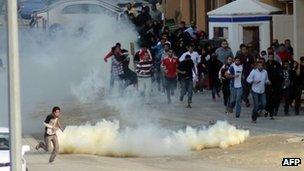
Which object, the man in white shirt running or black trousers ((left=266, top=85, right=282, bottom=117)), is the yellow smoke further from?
the man in white shirt running

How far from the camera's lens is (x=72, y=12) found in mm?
43438

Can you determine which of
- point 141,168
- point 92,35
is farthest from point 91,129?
point 92,35

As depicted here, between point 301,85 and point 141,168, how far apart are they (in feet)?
23.0

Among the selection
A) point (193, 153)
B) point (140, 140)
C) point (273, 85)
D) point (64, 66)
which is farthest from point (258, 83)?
point (64, 66)

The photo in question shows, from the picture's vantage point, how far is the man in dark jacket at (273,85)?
21844 mm

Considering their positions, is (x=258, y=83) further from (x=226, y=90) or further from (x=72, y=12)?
(x=72, y=12)

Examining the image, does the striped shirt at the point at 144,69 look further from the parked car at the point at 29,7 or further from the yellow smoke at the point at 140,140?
the parked car at the point at 29,7

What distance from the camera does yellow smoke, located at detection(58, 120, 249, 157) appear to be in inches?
715

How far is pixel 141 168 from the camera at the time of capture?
16.6 meters

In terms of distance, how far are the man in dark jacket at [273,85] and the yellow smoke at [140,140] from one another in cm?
308

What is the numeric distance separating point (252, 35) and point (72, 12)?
15726mm

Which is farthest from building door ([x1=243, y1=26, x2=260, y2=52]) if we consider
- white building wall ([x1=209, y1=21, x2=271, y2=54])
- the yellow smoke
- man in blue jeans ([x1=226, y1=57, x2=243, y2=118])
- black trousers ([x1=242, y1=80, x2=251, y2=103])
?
the yellow smoke

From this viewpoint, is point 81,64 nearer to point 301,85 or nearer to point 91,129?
point 301,85

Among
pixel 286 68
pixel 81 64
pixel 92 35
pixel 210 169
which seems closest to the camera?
pixel 210 169
